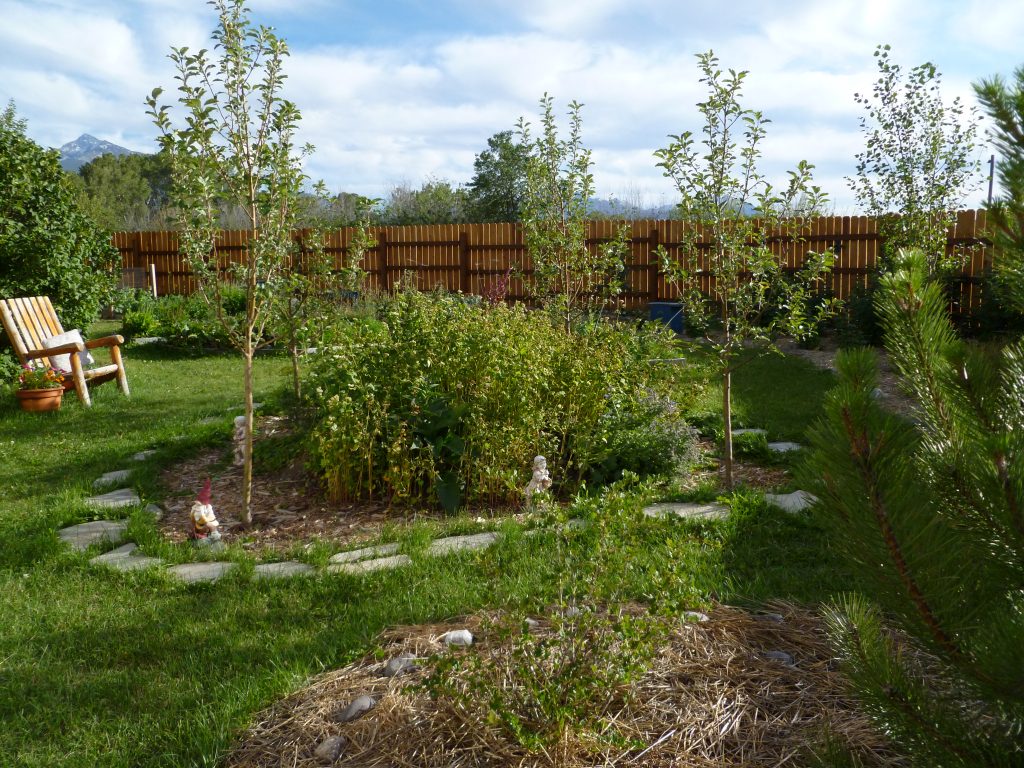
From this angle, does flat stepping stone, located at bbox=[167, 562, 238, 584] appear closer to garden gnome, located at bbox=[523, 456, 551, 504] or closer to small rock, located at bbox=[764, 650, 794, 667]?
garden gnome, located at bbox=[523, 456, 551, 504]

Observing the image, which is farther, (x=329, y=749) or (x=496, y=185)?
(x=496, y=185)

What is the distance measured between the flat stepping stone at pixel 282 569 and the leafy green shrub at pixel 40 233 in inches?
249

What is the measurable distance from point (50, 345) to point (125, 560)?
16.3 ft

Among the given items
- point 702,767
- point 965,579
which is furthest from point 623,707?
point 965,579

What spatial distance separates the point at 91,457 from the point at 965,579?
5.76 meters

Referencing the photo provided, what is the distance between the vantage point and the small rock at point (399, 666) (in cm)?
244

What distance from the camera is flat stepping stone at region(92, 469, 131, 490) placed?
501 cm

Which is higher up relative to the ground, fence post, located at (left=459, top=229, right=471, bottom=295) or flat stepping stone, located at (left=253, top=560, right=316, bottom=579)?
fence post, located at (left=459, top=229, right=471, bottom=295)

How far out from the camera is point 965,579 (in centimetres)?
117

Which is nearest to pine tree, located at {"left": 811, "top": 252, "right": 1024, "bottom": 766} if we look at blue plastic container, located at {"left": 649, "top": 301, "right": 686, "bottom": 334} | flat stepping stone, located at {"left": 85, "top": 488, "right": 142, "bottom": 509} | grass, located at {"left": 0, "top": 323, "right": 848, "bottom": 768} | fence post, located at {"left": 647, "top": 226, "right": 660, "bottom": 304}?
grass, located at {"left": 0, "top": 323, "right": 848, "bottom": 768}

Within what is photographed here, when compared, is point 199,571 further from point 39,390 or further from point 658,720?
point 39,390

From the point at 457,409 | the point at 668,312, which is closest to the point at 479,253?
the point at 668,312

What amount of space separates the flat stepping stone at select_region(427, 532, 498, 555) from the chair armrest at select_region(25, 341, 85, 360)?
4899mm

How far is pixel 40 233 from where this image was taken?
8.45 meters
